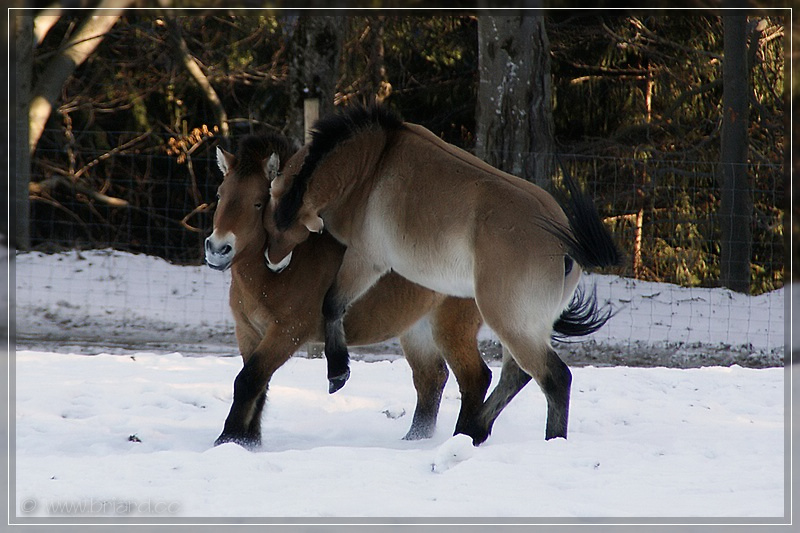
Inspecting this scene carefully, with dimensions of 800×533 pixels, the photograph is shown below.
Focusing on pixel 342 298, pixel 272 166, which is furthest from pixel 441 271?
pixel 272 166

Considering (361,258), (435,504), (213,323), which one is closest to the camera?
(435,504)

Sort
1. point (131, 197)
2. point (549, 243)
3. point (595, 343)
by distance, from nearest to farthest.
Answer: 1. point (549, 243)
2. point (595, 343)
3. point (131, 197)

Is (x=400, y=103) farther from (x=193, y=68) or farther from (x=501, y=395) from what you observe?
(x=501, y=395)

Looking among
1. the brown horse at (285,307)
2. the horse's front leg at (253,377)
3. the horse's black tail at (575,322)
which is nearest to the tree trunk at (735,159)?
the horse's black tail at (575,322)

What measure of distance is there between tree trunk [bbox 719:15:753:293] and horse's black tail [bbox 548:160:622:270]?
572 cm

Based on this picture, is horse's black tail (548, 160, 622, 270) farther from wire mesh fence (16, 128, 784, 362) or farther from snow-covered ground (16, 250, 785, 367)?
snow-covered ground (16, 250, 785, 367)

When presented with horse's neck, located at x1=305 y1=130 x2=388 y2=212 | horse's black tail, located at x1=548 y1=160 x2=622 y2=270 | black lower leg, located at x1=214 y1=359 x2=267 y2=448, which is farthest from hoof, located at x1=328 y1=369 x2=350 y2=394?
horse's black tail, located at x1=548 y1=160 x2=622 y2=270

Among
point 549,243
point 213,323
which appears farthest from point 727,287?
point 549,243

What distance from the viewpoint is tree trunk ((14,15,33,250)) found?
9.40 metres

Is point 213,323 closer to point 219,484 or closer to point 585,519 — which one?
point 219,484

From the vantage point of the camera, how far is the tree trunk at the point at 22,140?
9398 millimetres

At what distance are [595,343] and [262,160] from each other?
15.6 ft

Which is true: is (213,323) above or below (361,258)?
below

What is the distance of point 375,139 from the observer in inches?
179
